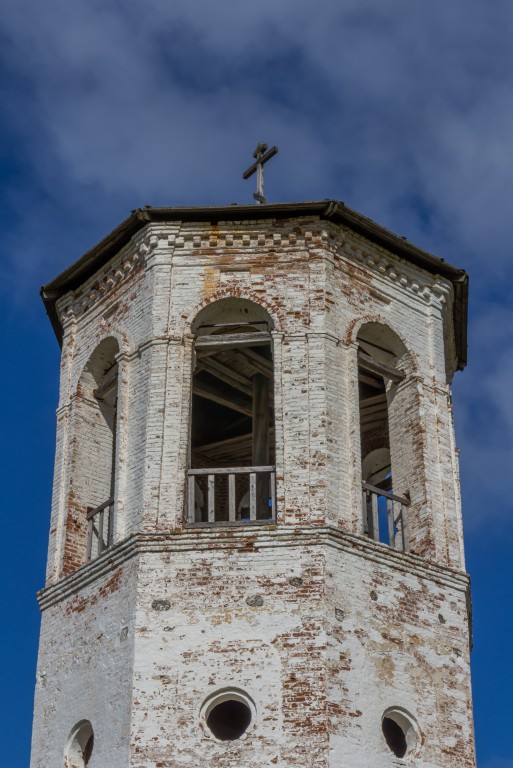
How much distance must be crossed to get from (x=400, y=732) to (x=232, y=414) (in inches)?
291

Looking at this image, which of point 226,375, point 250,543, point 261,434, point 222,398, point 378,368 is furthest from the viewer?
point 222,398

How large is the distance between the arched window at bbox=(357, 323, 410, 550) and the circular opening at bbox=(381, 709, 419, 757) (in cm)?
217

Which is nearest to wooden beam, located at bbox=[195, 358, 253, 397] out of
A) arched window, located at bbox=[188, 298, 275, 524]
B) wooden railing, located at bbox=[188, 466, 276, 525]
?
arched window, located at bbox=[188, 298, 275, 524]

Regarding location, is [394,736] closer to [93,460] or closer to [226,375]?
[93,460]

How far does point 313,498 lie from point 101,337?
4.10 m

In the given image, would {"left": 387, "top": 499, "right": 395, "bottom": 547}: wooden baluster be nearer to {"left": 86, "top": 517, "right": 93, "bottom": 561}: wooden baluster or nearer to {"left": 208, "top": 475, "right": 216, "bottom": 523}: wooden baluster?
{"left": 208, "top": 475, "right": 216, "bottom": 523}: wooden baluster

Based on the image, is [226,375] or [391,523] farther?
[226,375]

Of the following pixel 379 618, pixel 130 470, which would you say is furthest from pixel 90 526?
pixel 379 618

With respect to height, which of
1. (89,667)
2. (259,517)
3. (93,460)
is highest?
(93,460)

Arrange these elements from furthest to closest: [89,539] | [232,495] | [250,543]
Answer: [89,539], [232,495], [250,543]

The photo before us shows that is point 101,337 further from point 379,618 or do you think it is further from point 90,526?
point 379,618

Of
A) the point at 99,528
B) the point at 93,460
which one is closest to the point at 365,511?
the point at 99,528

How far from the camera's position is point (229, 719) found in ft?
51.5

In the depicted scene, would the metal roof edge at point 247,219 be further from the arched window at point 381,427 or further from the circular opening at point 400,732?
the circular opening at point 400,732
